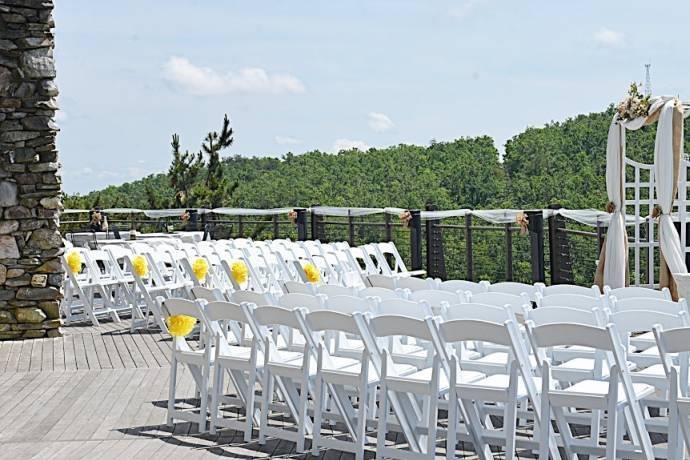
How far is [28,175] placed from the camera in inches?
400

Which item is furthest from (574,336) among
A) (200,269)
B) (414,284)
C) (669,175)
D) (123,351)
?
(200,269)

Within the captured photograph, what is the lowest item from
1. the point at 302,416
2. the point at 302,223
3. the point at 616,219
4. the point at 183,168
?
the point at 302,416

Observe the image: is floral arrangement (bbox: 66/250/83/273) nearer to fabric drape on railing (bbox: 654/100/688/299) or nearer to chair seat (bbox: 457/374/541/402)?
fabric drape on railing (bbox: 654/100/688/299)

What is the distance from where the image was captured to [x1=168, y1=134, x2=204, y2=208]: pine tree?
113 ft

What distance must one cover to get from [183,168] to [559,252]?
24.3m

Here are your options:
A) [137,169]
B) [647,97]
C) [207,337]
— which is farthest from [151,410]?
[137,169]

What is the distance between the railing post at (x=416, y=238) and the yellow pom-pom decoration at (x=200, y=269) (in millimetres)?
4214

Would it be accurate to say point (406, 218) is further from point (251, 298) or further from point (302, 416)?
point (302, 416)

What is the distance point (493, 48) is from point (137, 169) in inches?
617

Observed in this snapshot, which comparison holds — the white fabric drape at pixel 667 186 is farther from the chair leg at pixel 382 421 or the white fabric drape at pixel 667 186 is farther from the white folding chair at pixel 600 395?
the chair leg at pixel 382 421

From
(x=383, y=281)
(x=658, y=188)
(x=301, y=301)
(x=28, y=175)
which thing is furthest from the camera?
(x=28, y=175)

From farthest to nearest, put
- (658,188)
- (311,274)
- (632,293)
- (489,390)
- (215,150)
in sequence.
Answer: (215,150)
(311,274)
(658,188)
(632,293)
(489,390)

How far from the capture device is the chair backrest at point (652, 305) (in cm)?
546

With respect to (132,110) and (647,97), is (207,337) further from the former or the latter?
(132,110)
